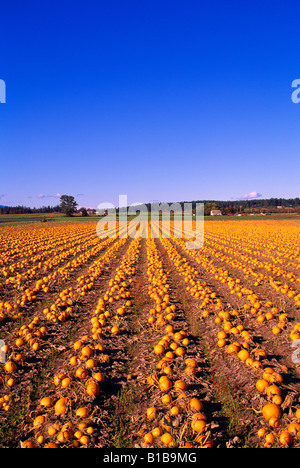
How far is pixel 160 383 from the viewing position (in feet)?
15.8

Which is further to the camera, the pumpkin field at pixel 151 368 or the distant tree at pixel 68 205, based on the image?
the distant tree at pixel 68 205

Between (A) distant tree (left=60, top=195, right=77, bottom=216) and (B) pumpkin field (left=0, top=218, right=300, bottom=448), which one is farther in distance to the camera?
(A) distant tree (left=60, top=195, right=77, bottom=216)

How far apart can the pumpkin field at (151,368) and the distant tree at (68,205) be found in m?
97.7

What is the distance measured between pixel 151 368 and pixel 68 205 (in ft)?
351

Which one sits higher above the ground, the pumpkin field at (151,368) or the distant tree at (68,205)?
the distant tree at (68,205)

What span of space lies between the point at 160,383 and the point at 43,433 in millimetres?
1925

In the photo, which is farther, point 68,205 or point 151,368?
point 68,205

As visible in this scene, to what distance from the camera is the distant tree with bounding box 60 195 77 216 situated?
104812mm

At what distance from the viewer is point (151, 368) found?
18.2 feet

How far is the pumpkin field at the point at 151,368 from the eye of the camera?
155 inches

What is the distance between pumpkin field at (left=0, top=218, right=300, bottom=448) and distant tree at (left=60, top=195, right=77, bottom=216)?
97.7 m

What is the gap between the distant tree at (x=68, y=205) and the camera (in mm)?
104812
